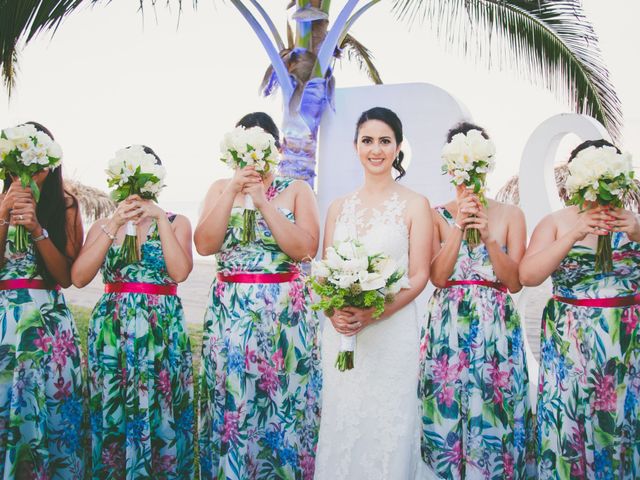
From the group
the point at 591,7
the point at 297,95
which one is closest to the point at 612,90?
the point at 591,7

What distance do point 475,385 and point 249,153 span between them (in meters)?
2.08

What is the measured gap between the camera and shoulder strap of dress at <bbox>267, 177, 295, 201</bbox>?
420 centimetres

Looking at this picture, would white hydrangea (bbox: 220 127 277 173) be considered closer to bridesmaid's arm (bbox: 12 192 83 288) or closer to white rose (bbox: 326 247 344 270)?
white rose (bbox: 326 247 344 270)

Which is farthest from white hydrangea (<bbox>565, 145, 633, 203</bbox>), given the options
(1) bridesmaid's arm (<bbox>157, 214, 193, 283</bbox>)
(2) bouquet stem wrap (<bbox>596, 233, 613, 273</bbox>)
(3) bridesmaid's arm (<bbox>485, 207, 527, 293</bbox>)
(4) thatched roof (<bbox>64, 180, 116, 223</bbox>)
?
(4) thatched roof (<bbox>64, 180, 116, 223</bbox>)

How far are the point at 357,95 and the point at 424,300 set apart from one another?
266 centimetres

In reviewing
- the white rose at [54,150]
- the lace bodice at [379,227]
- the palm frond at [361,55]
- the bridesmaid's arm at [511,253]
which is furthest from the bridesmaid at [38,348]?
the palm frond at [361,55]

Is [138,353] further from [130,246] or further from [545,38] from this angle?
[545,38]

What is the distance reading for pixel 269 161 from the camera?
3.94m

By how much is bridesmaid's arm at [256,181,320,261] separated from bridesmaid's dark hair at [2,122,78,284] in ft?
4.65

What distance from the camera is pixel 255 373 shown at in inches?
155

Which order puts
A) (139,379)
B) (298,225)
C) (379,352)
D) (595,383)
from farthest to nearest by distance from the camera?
(298,225), (139,379), (379,352), (595,383)

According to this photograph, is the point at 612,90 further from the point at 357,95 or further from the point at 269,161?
Result: the point at 269,161

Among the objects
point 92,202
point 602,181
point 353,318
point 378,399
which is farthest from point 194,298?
point 602,181

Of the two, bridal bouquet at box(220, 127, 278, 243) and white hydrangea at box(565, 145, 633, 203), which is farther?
bridal bouquet at box(220, 127, 278, 243)
